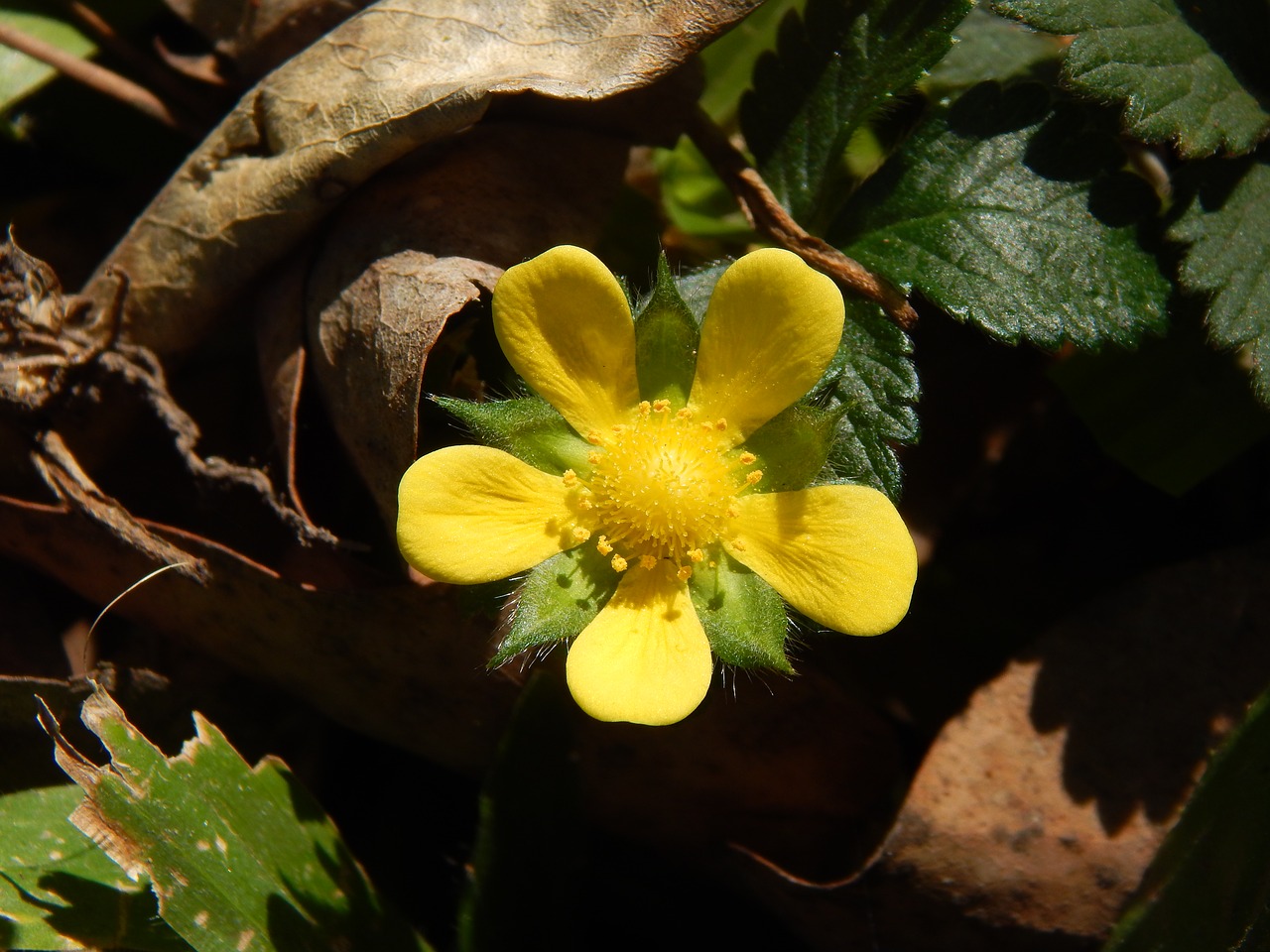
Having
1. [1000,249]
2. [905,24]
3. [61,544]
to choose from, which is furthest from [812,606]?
[61,544]

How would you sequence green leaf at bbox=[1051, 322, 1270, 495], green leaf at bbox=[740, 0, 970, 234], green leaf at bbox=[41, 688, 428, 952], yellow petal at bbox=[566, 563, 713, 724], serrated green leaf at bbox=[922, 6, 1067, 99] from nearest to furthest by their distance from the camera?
1. yellow petal at bbox=[566, 563, 713, 724]
2. green leaf at bbox=[41, 688, 428, 952]
3. green leaf at bbox=[740, 0, 970, 234]
4. green leaf at bbox=[1051, 322, 1270, 495]
5. serrated green leaf at bbox=[922, 6, 1067, 99]

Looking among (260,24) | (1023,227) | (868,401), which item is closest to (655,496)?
(868,401)

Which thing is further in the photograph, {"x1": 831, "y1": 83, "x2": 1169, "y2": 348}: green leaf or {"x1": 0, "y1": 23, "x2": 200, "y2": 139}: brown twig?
{"x1": 0, "y1": 23, "x2": 200, "y2": 139}: brown twig

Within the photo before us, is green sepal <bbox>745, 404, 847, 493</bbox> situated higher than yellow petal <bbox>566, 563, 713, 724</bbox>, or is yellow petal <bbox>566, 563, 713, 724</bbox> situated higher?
green sepal <bbox>745, 404, 847, 493</bbox>

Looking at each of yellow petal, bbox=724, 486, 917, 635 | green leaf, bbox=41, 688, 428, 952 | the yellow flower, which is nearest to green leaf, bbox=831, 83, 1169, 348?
the yellow flower

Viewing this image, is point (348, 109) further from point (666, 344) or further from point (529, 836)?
point (529, 836)

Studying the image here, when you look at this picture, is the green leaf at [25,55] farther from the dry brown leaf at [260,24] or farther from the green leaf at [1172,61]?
the green leaf at [1172,61]

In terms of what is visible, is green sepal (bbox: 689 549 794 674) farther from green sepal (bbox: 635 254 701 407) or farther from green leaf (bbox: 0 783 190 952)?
green leaf (bbox: 0 783 190 952)
